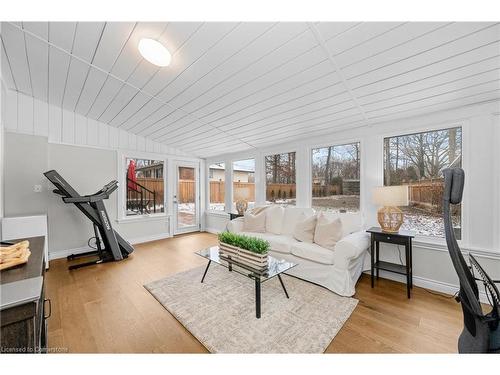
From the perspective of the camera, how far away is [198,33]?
175 centimetres

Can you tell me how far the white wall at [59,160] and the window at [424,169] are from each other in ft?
15.6

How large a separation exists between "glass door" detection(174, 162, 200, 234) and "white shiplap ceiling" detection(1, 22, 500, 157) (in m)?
2.23

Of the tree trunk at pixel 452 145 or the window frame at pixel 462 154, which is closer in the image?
the window frame at pixel 462 154

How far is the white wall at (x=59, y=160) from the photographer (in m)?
3.18

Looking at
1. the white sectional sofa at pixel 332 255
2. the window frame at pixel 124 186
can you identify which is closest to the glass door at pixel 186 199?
the window frame at pixel 124 186

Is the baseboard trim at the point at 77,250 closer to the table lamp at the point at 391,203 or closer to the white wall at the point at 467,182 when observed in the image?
the white wall at the point at 467,182

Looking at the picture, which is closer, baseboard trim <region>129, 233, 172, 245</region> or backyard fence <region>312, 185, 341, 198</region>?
backyard fence <region>312, 185, 341, 198</region>

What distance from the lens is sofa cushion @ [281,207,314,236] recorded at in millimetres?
3373

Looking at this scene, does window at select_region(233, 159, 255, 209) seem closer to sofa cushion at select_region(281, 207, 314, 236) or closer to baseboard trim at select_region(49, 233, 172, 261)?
sofa cushion at select_region(281, 207, 314, 236)

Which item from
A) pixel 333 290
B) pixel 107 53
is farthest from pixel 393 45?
pixel 107 53

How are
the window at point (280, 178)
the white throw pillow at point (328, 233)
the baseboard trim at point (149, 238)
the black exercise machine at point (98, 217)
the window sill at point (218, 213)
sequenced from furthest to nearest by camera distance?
1. the window sill at point (218, 213)
2. the baseboard trim at point (149, 238)
3. the window at point (280, 178)
4. the black exercise machine at point (98, 217)
5. the white throw pillow at point (328, 233)

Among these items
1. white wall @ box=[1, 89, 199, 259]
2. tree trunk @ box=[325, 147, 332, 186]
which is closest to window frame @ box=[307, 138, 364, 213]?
tree trunk @ box=[325, 147, 332, 186]

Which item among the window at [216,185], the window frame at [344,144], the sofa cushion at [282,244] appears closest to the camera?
the sofa cushion at [282,244]
